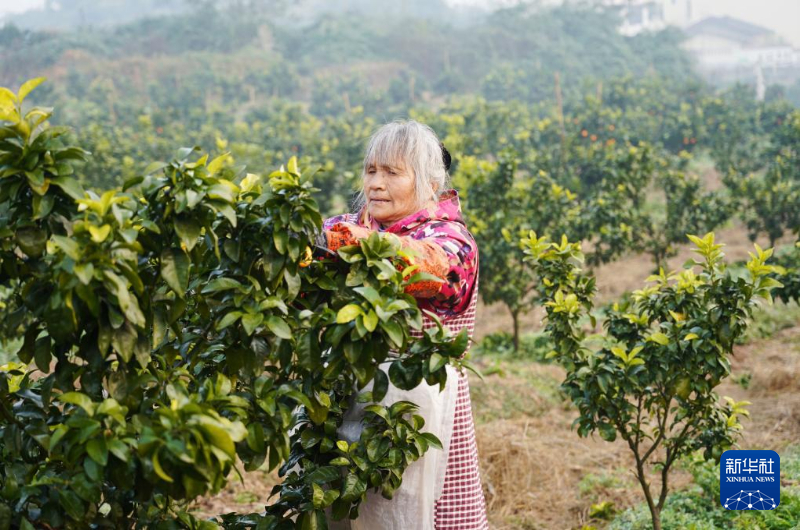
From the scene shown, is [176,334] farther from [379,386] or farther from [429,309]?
[429,309]

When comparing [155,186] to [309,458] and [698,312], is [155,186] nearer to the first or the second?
[309,458]

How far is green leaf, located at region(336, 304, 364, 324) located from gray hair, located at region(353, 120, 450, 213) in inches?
26.4

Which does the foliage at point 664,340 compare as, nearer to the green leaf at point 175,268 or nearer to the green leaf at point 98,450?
the green leaf at point 175,268

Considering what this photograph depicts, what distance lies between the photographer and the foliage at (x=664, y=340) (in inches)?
110

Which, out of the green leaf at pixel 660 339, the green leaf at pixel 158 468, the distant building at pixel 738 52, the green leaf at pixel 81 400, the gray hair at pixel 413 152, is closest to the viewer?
the green leaf at pixel 158 468

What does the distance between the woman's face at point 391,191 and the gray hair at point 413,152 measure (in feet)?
0.04

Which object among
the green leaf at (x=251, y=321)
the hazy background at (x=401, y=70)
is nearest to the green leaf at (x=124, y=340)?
the green leaf at (x=251, y=321)

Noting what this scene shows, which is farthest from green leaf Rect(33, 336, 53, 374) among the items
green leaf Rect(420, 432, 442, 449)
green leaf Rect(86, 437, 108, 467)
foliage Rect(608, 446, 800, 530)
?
foliage Rect(608, 446, 800, 530)

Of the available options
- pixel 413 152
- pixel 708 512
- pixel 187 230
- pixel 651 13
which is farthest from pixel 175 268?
pixel 651 13

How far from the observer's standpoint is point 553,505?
414 centimetres

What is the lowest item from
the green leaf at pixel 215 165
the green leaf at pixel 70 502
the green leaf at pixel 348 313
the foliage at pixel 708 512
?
the foliage at pixel 708 512

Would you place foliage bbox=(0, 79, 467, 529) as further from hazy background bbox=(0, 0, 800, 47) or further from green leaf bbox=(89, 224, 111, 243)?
hazy background bbox=(0, 0, 800, 47)

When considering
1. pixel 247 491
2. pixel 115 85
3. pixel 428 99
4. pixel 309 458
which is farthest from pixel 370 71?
pixel 309 458

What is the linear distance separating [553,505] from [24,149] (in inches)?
135
